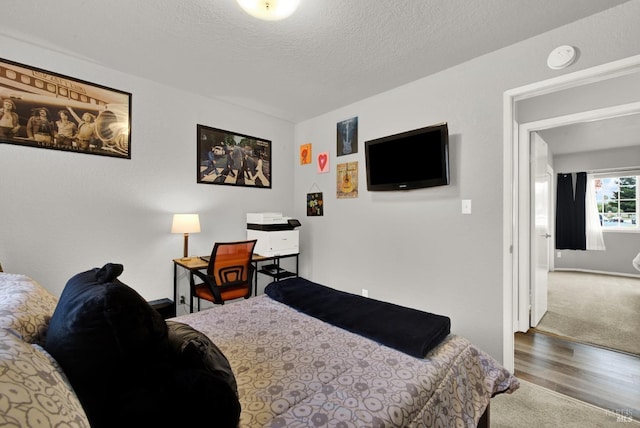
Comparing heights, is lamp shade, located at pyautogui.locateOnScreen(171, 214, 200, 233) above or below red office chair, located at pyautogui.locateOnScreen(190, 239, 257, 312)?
above

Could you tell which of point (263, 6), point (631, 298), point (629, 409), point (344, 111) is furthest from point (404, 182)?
point (631, 298)

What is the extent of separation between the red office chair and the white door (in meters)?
3.01

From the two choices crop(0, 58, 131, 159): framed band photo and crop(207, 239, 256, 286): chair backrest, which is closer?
crop(0, 58, 131, 159): framed band photo

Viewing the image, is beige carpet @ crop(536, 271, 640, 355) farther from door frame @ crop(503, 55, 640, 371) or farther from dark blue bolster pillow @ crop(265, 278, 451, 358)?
dark blue bolster pillow @ crop(265, 278, 451, 358)

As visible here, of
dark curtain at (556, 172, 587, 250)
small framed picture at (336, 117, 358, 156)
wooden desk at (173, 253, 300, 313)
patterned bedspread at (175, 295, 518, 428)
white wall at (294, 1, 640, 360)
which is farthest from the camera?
dark curtain at (556, 172, 587, 250)

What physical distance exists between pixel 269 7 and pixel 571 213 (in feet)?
22.8

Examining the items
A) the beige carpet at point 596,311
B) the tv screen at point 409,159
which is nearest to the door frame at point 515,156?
the tv screen at point 409,159

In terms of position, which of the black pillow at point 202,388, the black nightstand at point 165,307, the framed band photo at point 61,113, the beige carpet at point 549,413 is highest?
the framed band photo at point 61,113

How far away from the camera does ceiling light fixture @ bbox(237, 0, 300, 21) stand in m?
1.56

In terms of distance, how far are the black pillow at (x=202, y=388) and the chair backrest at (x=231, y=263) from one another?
1714 millimetres

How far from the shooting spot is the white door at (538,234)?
296 cm

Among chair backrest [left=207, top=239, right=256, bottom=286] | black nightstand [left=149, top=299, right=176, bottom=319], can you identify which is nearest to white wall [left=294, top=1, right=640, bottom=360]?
chair backrest [left=207, top=239, right=256, bottom=286]

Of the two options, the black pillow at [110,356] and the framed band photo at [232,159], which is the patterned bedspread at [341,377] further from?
the framed band photo at [232,159]

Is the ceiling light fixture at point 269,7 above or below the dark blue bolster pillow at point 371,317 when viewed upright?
A: above
